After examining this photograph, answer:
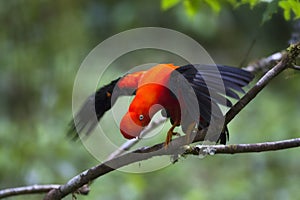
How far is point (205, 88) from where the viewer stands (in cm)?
144

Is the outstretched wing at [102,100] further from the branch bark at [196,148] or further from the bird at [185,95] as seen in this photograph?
the branch bark at [196,148]

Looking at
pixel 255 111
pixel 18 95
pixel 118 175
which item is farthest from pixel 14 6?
pixel 255 111

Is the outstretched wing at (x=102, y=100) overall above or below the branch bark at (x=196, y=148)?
above

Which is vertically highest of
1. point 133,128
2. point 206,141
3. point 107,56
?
point 107,56

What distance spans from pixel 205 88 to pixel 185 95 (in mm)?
66

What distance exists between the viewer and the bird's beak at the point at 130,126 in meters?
1.40

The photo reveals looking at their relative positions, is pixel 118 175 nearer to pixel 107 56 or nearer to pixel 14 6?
pixel 107 56

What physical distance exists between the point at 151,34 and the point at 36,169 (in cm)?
190

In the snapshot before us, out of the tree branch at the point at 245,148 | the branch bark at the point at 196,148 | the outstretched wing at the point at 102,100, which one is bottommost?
the tree branch at the point at 245,148

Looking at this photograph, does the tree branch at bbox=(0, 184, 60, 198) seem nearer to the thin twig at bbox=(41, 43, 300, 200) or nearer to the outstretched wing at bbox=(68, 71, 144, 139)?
the thin twig at bbox=(41, 43, 300, 200)

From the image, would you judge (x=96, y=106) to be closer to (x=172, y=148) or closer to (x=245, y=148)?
(x=172, y=148)

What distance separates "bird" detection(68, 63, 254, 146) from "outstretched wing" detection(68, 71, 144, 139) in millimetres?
120

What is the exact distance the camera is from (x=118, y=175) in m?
3.10

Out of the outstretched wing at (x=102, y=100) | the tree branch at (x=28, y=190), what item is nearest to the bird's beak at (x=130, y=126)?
the outstretched wing at (x=102, y=100)
